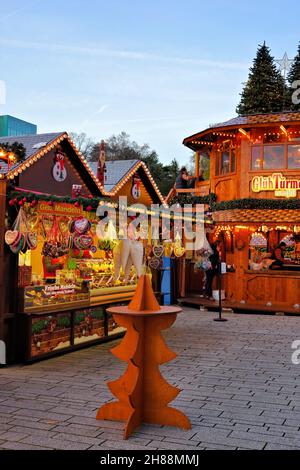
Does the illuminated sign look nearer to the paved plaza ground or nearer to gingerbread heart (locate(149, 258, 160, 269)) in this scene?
gingerbread heart (locate(149, 258, 160, 269))

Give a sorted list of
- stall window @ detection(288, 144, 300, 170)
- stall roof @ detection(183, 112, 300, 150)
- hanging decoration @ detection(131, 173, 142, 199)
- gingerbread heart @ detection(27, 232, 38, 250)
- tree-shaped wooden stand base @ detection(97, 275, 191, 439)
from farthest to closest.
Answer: hanging decoration @ detection(131, 173, 142, 199)
stall window @ detection(288, 144, 300, 170)
stall roof @ detection(183, 112, 300, 150)
gingerbread heart @ detection(27, 232, 38, 250)
tree-shaped wooden stand base @ detection(97, 275, 191, 439)

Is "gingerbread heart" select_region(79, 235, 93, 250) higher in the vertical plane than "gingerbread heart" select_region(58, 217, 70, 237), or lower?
lower

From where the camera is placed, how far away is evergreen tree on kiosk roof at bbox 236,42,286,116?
107 feet

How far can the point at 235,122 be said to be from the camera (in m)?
18.1

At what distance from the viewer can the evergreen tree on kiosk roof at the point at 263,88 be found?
1278 inches

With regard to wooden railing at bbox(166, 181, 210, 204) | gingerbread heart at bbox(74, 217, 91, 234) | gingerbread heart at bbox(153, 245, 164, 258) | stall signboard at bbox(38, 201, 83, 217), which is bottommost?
gingerbread heart at bbox(153, 245, 164, 258)

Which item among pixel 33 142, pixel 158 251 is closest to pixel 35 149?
pixel 33 142

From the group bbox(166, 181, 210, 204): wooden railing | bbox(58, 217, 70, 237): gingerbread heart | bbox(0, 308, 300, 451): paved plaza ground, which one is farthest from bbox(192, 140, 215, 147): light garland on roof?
bbox(58, 217, 70, 237): gingerbread heart

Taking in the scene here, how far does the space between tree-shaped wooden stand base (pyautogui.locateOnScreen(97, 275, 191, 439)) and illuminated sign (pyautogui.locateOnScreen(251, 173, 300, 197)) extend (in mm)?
11756

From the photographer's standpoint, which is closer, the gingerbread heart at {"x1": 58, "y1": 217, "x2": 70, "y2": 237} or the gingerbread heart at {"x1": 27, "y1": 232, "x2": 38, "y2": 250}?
the gingerbread heart at {"x1": 27, "y1": 232, "x2": 38, "y2": 250}

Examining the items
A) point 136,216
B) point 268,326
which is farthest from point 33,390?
point 268,326

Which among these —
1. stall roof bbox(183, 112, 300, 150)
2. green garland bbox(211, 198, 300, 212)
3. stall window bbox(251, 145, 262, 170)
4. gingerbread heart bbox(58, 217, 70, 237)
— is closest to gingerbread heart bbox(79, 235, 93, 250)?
gingerbread heart bbox(58, 217, 70, 237)

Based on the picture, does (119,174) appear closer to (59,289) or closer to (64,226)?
(64,226)

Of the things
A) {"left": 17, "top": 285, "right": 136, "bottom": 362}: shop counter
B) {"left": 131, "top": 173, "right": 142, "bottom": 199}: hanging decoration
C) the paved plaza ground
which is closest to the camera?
the paved plaza ground
